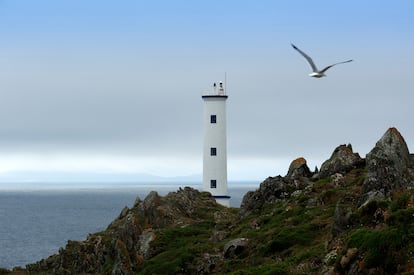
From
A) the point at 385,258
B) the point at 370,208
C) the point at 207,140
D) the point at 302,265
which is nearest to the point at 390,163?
the point at 370,208

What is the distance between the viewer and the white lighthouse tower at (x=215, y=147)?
8177 centimetres

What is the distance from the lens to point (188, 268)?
1759 inches

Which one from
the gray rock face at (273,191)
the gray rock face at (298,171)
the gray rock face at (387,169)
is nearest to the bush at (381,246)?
the gray rock face at (387,169)

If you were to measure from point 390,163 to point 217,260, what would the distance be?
41.4 feet

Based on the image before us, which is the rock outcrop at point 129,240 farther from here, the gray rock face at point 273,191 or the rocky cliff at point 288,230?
the gray rock face at point 273,191

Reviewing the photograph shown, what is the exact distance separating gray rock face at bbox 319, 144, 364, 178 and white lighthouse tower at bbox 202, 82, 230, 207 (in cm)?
2642

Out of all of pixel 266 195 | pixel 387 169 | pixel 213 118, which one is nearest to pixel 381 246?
pixel 387 169

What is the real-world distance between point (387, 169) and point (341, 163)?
1482 cm

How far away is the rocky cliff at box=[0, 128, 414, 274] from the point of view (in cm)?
2905

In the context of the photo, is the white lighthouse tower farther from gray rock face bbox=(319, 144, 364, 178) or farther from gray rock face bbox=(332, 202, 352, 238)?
gray rock face bbox=(332, 202, 352, 238)

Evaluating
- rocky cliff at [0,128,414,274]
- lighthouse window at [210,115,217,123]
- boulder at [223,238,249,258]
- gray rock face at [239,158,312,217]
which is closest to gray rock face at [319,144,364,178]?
rocky cliff at [0,128,414,274]

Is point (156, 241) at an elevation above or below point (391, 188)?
below

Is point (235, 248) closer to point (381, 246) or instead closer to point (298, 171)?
point (298, 171)

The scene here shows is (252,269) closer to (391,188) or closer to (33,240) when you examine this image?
(391,188)
